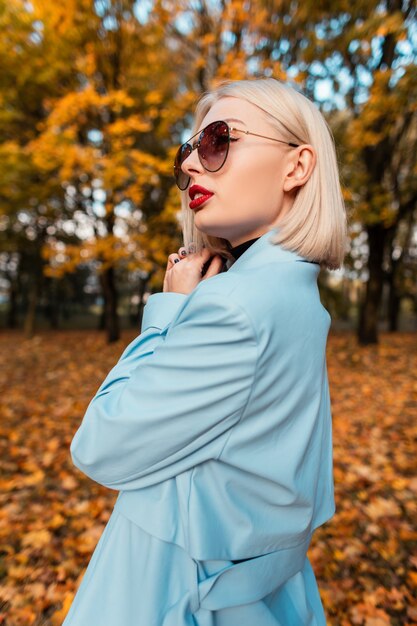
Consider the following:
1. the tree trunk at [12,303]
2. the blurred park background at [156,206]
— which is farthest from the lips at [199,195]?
the tree trunk at [12,303]

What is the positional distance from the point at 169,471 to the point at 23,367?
938cm

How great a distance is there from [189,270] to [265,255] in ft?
0.83

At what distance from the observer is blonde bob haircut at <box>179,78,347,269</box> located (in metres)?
0.97

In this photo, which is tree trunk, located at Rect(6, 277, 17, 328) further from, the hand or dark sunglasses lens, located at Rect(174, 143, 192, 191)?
the hand

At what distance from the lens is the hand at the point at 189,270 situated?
106cm

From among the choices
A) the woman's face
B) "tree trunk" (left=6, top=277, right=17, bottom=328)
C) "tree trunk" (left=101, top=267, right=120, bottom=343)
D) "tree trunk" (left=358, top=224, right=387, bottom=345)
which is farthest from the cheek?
"tree trunk" (left=6, top=277, right=17, bottom=328)

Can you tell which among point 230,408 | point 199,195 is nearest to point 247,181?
point 199,195

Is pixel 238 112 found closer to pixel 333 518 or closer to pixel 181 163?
pixel 181 163

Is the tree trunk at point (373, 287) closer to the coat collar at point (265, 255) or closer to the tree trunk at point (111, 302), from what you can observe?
the tree trunk at point (111, 302)

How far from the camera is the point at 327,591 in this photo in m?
2.47

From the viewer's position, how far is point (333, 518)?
320cm

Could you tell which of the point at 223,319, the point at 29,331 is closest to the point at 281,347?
the point at 223,319

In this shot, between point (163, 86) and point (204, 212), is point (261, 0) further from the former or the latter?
point (204, 212)

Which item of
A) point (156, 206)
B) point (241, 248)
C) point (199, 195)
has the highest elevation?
point (156, 206)
